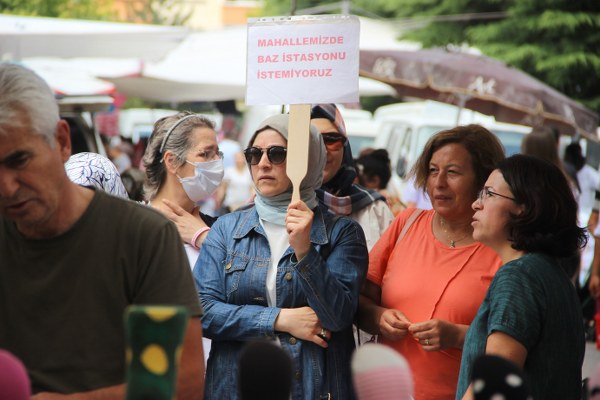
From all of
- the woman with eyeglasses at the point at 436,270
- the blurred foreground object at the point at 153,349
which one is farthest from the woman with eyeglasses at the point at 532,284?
the blurred foreground object at the point at 153,349

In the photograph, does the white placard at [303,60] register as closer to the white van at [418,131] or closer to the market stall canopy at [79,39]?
the market stall canopy at [79,39]

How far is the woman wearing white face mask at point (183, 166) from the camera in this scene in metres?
4.69

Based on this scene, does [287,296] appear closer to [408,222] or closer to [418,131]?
[408,222]

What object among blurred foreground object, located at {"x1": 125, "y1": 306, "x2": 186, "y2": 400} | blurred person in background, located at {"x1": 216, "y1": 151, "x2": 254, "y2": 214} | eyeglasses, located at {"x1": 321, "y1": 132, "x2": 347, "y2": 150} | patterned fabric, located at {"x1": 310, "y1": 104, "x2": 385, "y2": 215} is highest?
eyeglasses, located at {"x1": 321, "y1": 132, "x2": 347, "y2": 150}

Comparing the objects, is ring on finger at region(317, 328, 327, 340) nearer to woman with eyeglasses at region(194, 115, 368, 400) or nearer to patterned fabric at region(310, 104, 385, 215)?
woman with eyeglasses at region(194, 115, 368, 400)

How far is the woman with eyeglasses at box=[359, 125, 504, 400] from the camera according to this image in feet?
13.4

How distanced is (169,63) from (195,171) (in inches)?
431

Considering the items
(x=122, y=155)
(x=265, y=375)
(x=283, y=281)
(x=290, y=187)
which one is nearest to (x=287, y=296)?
(x=283, y=281)

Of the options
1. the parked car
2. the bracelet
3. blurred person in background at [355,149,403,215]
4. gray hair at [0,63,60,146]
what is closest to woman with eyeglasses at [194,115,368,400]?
the bracelet

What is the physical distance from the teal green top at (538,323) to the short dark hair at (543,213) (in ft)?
0.25

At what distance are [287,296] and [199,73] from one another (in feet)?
38.7

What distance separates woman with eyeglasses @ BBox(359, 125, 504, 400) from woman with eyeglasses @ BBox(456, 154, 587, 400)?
1.72ft

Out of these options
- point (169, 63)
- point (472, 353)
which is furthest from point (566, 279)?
point (169, 63)

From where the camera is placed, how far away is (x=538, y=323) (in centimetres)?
330
